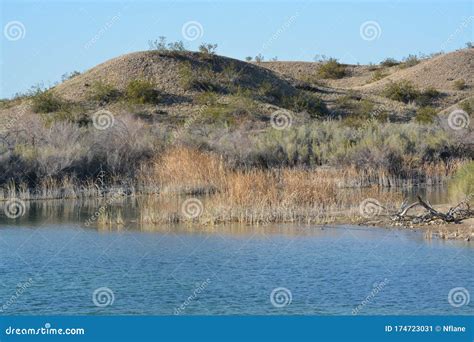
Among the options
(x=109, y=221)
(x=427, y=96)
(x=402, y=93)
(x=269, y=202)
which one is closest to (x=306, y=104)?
(x=402, y=93)

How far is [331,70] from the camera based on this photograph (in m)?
87.8

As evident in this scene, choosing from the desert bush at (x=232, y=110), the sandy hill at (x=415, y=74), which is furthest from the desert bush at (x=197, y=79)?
the sandy hill at (x=415, y=74)

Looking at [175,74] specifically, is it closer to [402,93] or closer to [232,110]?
[232,110]

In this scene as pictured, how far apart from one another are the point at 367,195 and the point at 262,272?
1014cm

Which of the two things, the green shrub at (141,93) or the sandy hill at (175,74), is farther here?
the sandy hill at (175,74)

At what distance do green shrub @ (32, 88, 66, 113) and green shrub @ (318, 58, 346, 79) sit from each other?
127ft

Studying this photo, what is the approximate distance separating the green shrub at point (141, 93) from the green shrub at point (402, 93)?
2055 cm

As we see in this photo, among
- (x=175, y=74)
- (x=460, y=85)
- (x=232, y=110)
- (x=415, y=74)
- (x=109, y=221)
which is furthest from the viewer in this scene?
(x=415, y=74)

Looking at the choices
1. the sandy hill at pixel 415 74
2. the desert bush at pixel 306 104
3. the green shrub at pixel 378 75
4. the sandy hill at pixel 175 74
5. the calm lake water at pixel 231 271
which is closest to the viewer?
the calm lake water at pixel 231 271

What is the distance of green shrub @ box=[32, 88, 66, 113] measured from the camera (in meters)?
51.3

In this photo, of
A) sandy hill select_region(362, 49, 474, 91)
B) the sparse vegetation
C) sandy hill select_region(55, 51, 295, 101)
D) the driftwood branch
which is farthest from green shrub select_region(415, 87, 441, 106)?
the driftwood branch

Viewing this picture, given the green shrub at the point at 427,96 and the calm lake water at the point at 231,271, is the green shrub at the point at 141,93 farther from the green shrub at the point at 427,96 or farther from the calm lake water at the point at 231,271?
the calm lake water at the point at 231,271

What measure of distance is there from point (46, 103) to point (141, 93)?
590cm

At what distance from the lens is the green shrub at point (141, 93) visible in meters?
54.3
